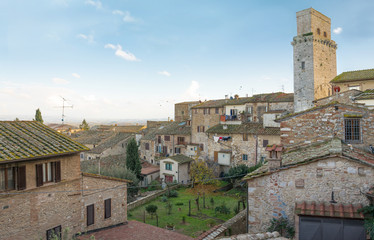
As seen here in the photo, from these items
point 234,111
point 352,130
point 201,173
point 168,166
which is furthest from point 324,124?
point 168,166

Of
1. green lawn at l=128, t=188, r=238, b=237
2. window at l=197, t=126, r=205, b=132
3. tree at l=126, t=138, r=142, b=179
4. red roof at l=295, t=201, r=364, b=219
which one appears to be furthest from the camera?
window at l=197, t=126, r=205, b=132

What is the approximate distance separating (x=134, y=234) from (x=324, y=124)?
42.5ft

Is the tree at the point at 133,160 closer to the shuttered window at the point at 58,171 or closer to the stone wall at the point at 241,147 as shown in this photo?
the stone wall at the point at 241,147

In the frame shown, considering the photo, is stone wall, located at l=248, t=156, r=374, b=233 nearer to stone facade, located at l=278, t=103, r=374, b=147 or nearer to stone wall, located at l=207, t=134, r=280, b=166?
stone facade, located at l=278, t=103, r=374, b=147

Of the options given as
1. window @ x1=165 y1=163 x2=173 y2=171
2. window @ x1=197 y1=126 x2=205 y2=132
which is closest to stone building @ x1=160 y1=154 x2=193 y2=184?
window @ x1=165 y1=163 x2=173 y2=171

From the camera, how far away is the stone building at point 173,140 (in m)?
41.7

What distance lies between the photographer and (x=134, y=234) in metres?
15.4

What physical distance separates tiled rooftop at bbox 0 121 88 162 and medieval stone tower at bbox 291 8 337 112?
1033 inches

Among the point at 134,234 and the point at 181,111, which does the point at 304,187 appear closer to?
the point at 134,234

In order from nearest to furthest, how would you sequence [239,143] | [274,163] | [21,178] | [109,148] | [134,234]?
[274,163] → [21,178] → [134,234] → [239,143] → [109,148]

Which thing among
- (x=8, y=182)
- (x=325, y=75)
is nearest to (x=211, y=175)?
(x=325, y=75)

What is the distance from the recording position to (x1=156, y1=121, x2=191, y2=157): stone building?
41719 mm

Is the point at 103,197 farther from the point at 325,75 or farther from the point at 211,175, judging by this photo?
the point at 325,75

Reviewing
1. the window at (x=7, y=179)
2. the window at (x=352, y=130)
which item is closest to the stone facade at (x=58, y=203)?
the window at (x=7, y=179)
